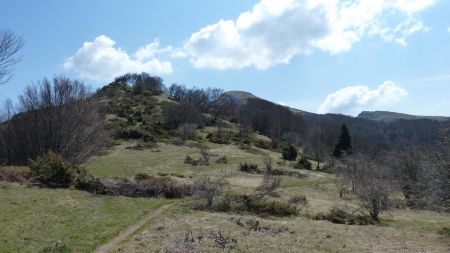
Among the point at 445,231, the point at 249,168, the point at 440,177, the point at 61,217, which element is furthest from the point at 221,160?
the point at 61,217

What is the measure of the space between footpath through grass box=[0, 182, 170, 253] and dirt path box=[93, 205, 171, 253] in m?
0.22

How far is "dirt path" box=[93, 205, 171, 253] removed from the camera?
1397cm

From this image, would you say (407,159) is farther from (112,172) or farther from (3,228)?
(3,228)

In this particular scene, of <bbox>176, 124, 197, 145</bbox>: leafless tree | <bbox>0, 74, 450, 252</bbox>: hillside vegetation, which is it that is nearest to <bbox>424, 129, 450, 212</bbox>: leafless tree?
<bbox>0, 74, 450, 252</bbox>: hillside vegetation

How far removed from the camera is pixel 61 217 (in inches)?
709

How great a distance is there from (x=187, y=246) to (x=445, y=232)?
13976 mm

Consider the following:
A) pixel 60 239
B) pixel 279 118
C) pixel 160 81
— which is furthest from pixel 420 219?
pixel 160 81

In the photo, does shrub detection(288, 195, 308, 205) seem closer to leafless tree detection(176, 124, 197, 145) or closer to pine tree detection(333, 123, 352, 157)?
leafless tree detection(176, 124, 197, 145)

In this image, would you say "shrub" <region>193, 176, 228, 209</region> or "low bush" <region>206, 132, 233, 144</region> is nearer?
"shrub" <region>193, 176, 228, 209</region>

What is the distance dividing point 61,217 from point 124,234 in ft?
11.1

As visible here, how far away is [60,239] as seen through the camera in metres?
14.2

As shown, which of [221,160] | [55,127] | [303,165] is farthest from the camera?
[303,165]

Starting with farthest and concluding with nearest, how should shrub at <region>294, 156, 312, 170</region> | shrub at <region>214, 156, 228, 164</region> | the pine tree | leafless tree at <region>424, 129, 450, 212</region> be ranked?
1. the pine tree
2. shrub at <region>294, 156, 312, 170</region>
3. shrub at <region>214, 156, 228, 164</region>
4. leafless tree at <region>424, 129, 450, 212</region>

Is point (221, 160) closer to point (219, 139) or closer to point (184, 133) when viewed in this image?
point (184, 133)
